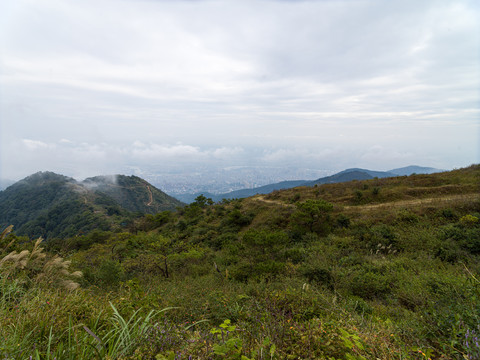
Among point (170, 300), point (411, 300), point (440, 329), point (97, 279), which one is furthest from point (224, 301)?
point (97, 279)

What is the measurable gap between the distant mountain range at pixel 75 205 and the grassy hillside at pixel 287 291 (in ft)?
174

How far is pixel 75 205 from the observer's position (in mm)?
75188

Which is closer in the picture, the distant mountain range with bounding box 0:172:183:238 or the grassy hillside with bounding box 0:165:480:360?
the grassy hillside with bounding box 0:165:480:360

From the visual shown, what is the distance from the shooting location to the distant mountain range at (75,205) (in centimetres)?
6147

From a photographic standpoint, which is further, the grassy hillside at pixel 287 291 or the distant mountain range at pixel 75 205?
the distant mountain range at pixel 75 205

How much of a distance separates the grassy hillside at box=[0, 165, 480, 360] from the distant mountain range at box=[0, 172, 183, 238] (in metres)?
53.0

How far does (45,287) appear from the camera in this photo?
3.81 m

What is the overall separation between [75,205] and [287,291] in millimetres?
94413

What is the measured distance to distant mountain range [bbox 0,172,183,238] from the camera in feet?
202

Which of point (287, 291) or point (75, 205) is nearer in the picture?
point (287, 291)

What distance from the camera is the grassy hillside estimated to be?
2145 mm

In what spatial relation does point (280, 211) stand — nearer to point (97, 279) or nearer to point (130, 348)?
point (97, 279)

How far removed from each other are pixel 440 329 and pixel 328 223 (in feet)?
36.7

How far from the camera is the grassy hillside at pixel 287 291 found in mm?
2145
